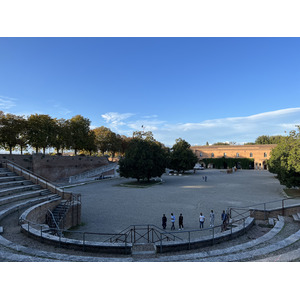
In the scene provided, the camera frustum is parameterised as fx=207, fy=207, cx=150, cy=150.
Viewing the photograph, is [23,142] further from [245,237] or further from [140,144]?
[245,237]

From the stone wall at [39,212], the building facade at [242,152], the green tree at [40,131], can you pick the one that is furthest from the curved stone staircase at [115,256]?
the building facade at [242,152]

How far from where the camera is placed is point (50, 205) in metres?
13.6

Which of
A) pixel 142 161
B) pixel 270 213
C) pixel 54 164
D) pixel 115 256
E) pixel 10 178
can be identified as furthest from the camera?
pixel 54 164

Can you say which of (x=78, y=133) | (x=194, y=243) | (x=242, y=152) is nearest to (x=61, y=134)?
(x=78, y=133)

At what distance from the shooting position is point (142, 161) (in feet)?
101

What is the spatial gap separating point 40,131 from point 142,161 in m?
22.5

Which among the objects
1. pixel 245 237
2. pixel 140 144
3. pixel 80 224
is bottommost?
pixel 80 224

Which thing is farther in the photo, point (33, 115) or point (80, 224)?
point (33, 115)

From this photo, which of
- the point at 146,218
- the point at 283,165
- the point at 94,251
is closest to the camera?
the point at 94,251

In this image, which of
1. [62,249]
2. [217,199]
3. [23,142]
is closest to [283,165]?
[217,199]

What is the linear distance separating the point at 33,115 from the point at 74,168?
13185mm

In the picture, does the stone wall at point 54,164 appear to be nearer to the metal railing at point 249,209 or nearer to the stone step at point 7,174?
the stone step at point 7,174

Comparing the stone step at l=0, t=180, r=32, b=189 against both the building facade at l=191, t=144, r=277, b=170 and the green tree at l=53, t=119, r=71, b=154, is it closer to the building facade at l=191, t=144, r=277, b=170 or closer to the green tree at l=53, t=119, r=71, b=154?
the green tree at l=53, t=119, r=71, b=154

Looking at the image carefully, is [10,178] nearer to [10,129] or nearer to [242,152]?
[10,129]
